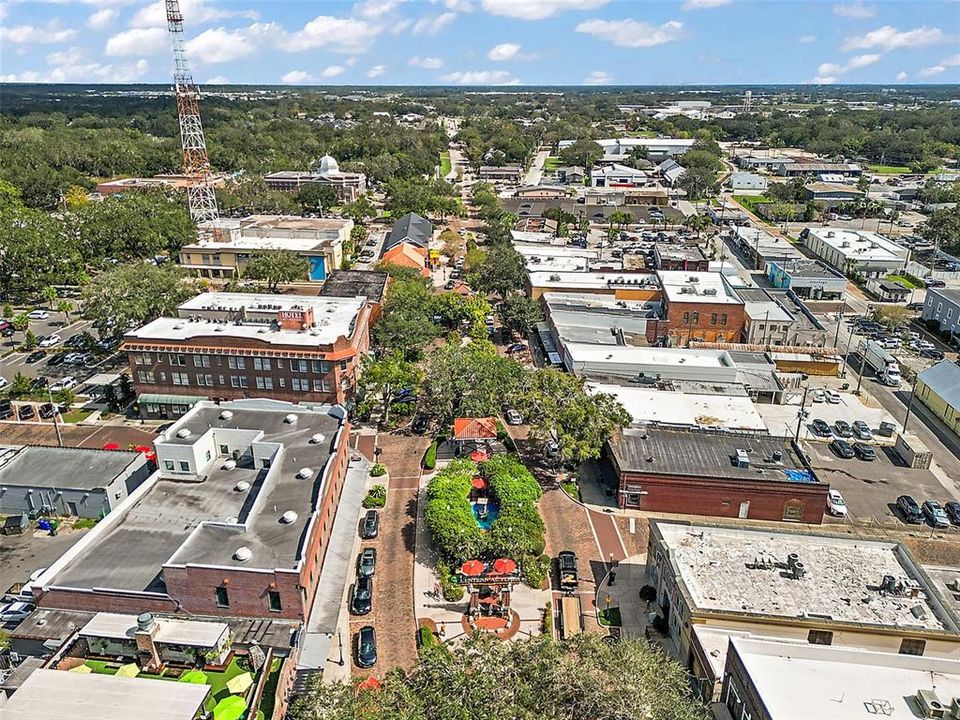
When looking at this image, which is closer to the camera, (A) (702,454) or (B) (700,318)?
(A) (702,454)

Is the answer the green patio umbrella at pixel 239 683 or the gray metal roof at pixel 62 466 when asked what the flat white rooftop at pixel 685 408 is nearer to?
the green patio umbrella at pixel 239 683

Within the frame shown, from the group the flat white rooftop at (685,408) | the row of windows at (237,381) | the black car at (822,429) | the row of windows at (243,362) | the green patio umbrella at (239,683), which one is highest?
the row of windows at (243,362)

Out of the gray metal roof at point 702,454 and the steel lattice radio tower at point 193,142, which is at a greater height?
the steel lattice radio tower at point 193,142

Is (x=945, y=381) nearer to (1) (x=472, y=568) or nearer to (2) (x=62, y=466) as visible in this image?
(1) (x=472, y=568)

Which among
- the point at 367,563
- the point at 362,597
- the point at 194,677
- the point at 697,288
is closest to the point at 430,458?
the point at 367,563

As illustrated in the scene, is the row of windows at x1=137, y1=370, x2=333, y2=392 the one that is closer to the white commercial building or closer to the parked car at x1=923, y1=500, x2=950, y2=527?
the parked car at x1=923, y1=500, x2=950, y2=527

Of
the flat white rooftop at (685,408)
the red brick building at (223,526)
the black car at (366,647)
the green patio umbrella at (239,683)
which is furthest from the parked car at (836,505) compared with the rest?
the green patio umbrella at (239,683)
